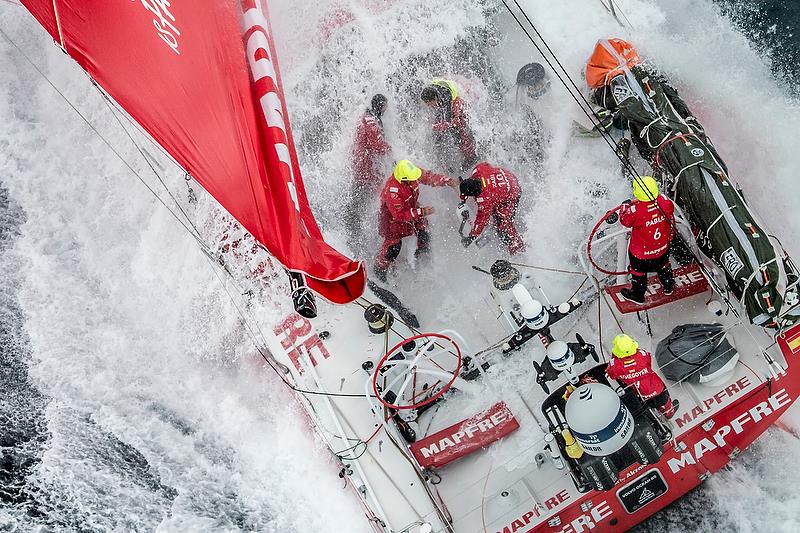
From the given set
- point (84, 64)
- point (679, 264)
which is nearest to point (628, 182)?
point (679, 264)

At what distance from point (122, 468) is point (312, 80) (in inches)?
142

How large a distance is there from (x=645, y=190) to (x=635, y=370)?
3.69ft

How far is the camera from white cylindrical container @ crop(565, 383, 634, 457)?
3.41 meters

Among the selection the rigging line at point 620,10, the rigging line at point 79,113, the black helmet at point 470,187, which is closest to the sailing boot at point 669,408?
the black helmet at point 470,187

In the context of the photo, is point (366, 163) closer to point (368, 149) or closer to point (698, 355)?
point (368, 149)

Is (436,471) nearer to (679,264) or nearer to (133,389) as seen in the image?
(679,264)

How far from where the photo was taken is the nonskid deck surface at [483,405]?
395cm

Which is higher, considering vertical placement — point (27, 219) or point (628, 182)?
point (27, 219)

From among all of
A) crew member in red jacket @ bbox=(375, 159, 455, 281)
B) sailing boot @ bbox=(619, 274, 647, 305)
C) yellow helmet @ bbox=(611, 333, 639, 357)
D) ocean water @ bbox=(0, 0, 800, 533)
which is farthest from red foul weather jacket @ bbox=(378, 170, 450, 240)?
yellow helmet @ bbox=(611, 333, 639, 357)

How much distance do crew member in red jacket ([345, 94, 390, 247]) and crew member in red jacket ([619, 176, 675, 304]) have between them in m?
2.16

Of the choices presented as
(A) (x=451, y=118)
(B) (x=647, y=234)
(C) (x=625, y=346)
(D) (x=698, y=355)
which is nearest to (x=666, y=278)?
(B) (x=647, y=234)

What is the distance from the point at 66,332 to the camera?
5.89m

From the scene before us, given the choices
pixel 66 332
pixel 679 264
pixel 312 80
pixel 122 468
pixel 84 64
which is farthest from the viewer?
pixel 312 80

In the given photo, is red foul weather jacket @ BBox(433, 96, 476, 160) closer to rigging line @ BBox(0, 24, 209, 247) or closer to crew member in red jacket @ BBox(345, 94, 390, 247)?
crew member in red jacket @ BBox(345, 94, 390, 247)
